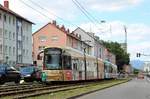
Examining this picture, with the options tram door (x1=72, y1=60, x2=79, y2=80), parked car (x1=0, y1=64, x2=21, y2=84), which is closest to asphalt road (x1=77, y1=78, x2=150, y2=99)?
tram door (x1=72, y1=60, x2=79, y2=80)

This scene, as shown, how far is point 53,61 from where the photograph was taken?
44.2 metres

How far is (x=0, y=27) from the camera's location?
314 feet

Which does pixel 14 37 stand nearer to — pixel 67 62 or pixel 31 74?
pixel 31 74

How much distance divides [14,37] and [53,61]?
6168 cm

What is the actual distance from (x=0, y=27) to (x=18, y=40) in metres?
12.8

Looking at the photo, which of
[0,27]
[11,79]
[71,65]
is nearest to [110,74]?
[0,27]

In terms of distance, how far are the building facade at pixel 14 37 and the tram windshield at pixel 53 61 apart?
45.7 metres

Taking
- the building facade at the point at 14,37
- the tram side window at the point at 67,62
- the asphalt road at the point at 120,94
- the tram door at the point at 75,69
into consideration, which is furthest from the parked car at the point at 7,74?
the building facade at the point at 14,37

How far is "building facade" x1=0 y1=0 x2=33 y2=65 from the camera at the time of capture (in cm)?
9660

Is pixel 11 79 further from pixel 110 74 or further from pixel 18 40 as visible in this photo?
pixel 18 40

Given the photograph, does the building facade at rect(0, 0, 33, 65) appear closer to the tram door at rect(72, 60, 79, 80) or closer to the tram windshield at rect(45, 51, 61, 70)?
the tram door at rect(72, 60, 79, 80)

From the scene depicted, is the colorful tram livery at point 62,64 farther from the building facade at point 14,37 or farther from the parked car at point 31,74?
the building facade at point 14,37

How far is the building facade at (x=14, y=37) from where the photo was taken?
96.6 metres

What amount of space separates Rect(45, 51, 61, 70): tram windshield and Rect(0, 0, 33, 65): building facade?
45721 mm
